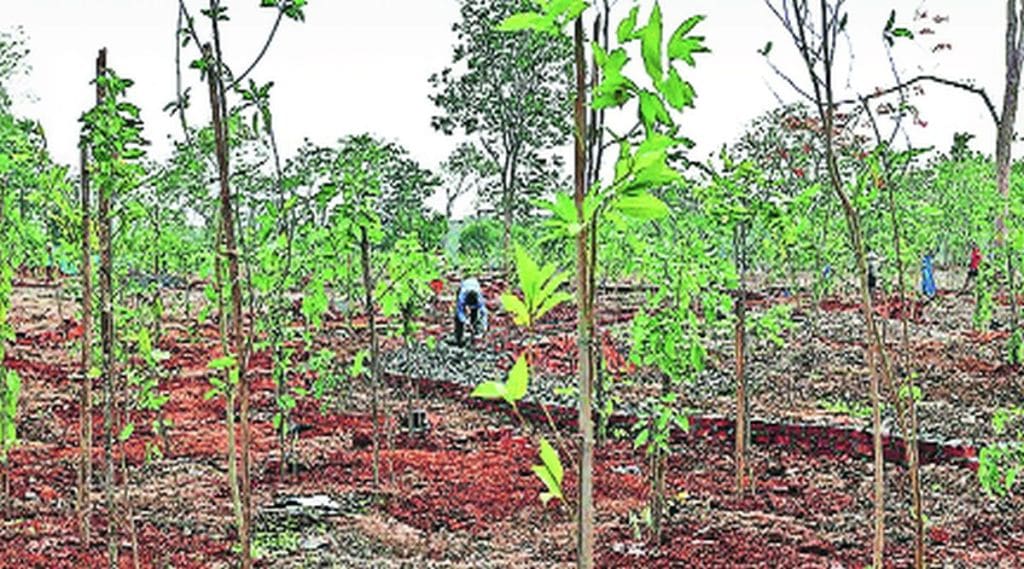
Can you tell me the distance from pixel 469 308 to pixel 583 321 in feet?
59.0

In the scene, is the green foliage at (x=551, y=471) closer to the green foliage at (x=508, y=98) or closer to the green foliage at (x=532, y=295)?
the green foliage at (x=532, y=295)

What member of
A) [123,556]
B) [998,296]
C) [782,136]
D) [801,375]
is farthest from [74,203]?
[782,136]

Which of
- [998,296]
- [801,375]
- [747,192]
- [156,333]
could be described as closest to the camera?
[747,192]

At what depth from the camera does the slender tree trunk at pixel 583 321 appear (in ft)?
5.19

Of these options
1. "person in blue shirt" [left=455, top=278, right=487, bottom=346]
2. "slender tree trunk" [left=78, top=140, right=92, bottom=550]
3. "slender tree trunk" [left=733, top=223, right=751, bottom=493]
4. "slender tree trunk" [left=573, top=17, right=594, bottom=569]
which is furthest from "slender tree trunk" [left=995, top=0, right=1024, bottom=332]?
"slender tree trunk" [left=573, top=17, right=594, bottom=569]

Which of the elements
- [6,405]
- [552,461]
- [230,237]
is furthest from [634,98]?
[6,405]

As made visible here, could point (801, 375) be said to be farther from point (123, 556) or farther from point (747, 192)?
point (123, 556)

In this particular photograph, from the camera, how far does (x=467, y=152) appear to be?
3988 centimetres

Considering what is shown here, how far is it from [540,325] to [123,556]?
16.5 metres

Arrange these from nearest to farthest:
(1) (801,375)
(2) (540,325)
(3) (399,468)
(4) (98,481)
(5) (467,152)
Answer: (4) (98,481) < (3) (399,468) < (1) (801,375) < (2) (540,325) < (5) (467,152)

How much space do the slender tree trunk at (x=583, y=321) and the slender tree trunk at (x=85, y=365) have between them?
313 centimetres

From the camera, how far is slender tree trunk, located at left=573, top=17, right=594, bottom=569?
1581 millimetres

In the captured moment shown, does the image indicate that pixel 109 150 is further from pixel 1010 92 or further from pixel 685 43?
pixel 1010 92

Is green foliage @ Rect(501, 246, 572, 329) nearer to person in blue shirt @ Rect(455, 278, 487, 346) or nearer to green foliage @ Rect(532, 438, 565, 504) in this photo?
green foliage @ Rect(532, 438, 565, 504)
